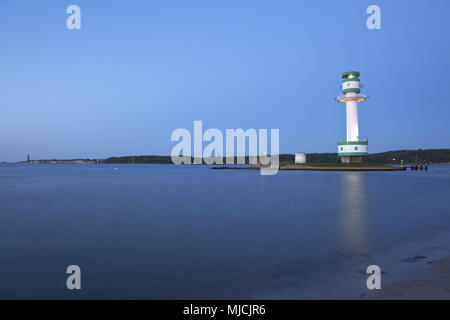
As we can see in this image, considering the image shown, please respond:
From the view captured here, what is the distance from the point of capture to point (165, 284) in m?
5.78

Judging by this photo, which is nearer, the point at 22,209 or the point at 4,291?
the point at 4,291

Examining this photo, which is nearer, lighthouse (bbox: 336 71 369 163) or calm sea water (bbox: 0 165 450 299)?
calm sea water (bbox: 0 165 450 299)

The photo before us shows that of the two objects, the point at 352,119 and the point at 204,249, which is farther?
the point at 352,119

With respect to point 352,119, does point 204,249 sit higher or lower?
lower

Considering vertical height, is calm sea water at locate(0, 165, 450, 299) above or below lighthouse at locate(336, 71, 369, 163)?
below

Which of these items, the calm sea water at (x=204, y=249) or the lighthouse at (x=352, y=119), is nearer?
the calm sea water at (x=204, y=249)

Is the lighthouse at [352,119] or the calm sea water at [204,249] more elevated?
Result: the lighthouse at [352,119]

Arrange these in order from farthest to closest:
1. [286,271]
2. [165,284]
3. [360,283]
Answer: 1. [286,271]
2. [165,284]
3. [360,283]

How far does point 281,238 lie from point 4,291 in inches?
284
